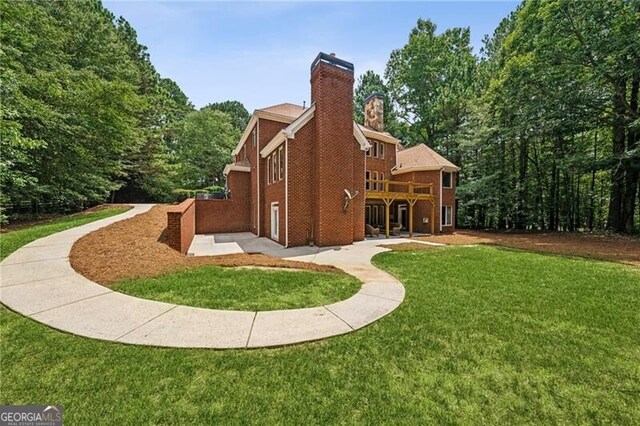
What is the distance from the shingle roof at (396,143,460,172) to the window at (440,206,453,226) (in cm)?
300

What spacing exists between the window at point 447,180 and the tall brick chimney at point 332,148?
992cm

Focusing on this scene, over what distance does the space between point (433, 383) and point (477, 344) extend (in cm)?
123

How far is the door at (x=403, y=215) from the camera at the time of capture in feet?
68.4

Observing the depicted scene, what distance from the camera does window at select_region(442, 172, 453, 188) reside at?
19406 millimetres

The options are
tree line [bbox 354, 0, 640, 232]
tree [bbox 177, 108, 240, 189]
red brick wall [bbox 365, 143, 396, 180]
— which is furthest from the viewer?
tree [bbox 177, 108, 240, 189]

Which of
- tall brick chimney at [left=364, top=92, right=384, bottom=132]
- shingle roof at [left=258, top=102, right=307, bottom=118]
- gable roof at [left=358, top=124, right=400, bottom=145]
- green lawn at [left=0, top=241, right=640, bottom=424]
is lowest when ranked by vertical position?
green lawn at [left=0, top=241, right=640, bottom=424]

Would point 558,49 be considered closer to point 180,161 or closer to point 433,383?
point 433,383

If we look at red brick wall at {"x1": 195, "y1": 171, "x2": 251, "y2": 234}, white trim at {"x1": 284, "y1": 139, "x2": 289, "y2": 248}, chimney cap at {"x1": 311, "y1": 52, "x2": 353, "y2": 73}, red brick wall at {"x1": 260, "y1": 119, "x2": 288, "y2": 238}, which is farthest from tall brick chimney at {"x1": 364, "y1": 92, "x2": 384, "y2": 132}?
white trim at {"x1": 284, "y1": 139, "x2": 289, "y2": 248}

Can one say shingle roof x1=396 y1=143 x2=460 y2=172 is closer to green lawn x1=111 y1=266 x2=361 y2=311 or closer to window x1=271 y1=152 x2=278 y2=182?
window x1=271 y1=152 x2=278 y2=182

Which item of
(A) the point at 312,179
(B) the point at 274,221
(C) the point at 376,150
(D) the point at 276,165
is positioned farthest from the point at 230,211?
(C) the point at 376,150

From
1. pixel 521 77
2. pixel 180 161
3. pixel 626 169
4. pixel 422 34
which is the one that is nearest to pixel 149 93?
pixel 180 161

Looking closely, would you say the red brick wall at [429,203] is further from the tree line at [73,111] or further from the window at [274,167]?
the tree line at [73,111]

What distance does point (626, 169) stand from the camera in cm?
1672

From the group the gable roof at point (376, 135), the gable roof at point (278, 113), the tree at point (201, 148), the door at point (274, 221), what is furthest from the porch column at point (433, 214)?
the tree at point (201, 148)
